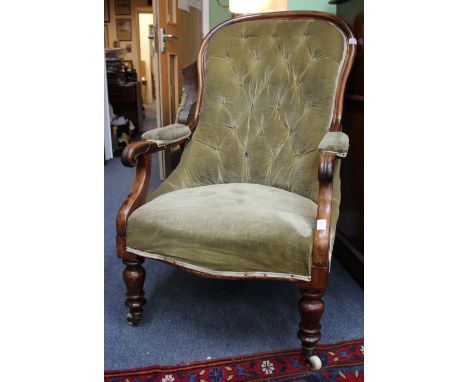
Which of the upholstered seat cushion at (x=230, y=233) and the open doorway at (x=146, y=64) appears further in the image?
the open doorway at (x=146, y=64)

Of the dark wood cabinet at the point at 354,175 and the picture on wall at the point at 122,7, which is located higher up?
the picture on wall at the point at 122,7

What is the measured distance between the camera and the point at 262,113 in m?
1.54

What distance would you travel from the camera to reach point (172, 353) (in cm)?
123

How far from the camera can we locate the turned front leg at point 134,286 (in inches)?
50.4

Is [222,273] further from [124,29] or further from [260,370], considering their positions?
[124,29]

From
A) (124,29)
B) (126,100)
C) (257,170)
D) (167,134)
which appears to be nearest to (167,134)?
(167,134)

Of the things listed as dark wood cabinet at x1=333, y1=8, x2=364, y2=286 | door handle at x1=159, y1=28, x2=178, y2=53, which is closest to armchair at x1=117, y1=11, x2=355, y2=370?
dark wood cabinet at x1=333, y1=8, x2=364, y2=286

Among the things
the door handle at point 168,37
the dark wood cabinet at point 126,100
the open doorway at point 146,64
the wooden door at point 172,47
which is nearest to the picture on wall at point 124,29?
the open doorway at point 146,64

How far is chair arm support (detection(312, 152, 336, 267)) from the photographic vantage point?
104 cm

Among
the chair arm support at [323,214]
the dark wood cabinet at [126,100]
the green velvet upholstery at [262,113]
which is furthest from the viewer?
the dark wood cabinet at [126,100]

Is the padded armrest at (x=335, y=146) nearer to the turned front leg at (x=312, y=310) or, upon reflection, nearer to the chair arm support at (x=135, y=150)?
the turned front leg at (x=312, y=310)

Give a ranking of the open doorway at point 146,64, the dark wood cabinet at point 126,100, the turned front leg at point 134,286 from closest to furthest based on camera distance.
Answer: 1. the turned front leg at point 134,286
2. the dark wood cabinet at point 126,100
3. the open doorway at point 146,64
